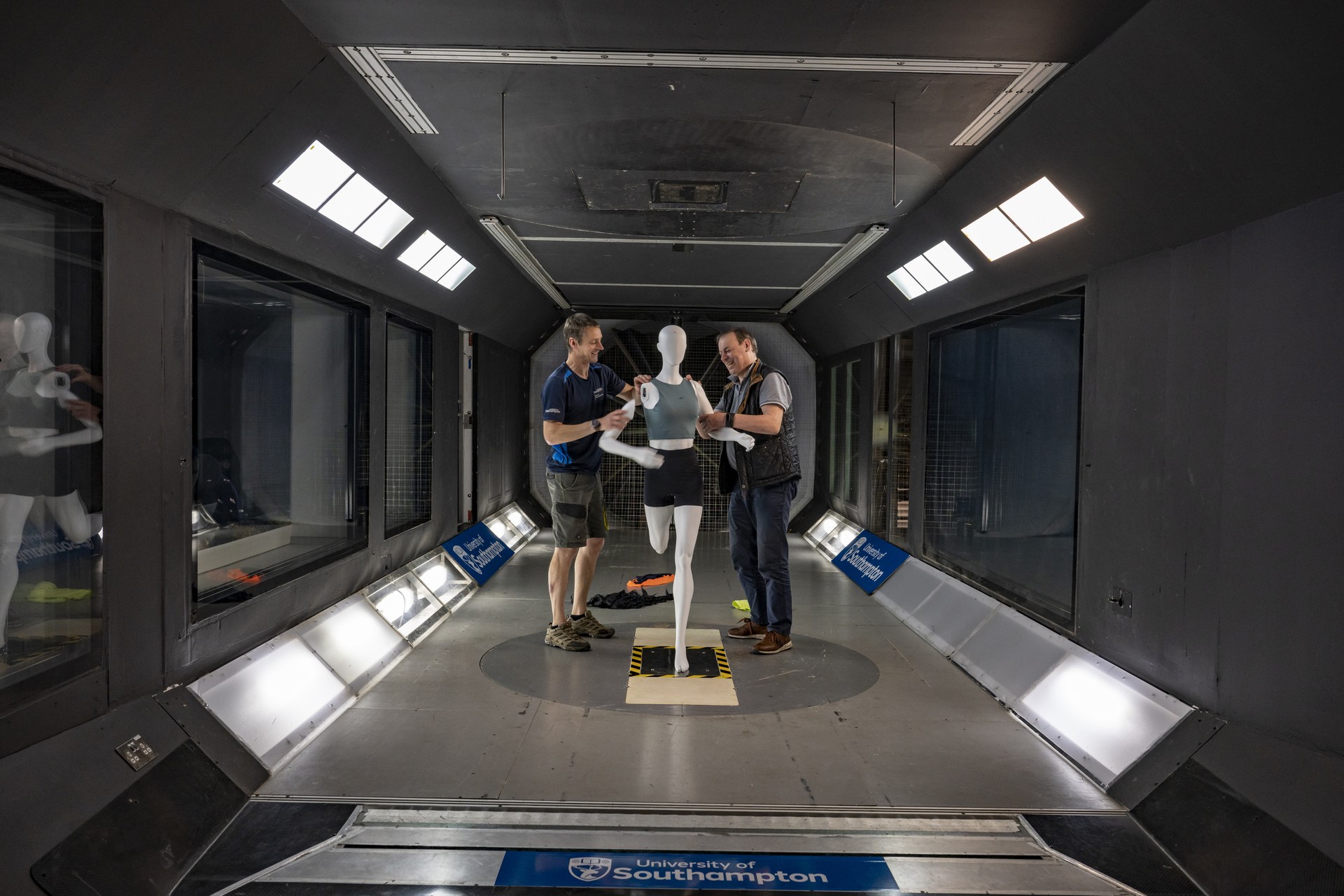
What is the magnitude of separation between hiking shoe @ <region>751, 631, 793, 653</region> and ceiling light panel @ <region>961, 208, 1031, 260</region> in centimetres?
258

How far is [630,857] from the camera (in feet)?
8.30

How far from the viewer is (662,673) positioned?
4.38m

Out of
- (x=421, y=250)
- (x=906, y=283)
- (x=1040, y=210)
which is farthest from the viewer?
(x=906, y=283)

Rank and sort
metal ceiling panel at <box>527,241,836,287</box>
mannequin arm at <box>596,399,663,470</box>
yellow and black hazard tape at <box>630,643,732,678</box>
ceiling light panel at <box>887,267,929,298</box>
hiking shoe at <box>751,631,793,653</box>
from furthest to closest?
1. metal ceiling panel at <box>527,241,836,287</box>
2. ceiling light panel at <box>887,267,929,298</box>
3. hiking shoe at <box>751,631,793,653</box>
4. yellow and black hazard tape at <box>630,643,732,678</box>
5. mannequin arm at <box>596,399,663,470</box>

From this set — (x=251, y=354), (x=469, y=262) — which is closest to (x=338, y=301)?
(x=251, y=354)

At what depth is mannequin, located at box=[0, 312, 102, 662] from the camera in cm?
250

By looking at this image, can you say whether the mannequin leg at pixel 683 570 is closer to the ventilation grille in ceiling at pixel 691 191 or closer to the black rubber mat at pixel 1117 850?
the ventilation grille in ceiling at pixel 691 191

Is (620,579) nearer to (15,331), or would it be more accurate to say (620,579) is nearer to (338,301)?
(338,301)

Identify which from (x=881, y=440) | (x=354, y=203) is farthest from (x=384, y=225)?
(x=881, y=440)

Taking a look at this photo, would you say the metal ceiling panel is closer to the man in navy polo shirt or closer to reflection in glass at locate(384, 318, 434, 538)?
reflection in glass at locate(384, 318, 434, 538)

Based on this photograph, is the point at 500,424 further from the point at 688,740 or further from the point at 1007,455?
the point at 688,740

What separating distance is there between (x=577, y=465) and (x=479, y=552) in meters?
3.01

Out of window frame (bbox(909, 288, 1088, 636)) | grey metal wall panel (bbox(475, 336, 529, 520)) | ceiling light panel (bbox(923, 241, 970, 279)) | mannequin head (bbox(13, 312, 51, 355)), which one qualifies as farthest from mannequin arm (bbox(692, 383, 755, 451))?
grey metal wall panel (bbox(475, 336, 529, 520))

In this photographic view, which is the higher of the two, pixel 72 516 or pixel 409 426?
pixel 409 426
